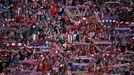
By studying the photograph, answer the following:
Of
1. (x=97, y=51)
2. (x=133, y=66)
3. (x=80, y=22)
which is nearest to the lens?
(x=133, y=66)

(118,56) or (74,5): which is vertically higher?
(74,5)

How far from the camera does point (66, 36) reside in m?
21.0

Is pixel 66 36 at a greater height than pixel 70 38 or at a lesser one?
greater

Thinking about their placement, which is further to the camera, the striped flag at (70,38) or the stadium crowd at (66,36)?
the striped flag at (70,38)

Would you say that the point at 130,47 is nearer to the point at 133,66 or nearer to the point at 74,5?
the point at 133,66

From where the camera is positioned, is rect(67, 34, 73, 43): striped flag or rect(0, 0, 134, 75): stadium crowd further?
rect(67, 34, 73, 43): striped flag

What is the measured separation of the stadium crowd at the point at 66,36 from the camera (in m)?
19.4

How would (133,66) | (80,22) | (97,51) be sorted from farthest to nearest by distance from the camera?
1. (80,22)
2. (97,51)
3. (133,66)

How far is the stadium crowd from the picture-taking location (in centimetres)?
1936

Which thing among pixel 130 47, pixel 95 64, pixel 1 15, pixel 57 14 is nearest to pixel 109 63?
pixel 95 64

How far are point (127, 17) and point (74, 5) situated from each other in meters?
3.95

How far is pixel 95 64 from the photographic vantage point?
1942 centimetres

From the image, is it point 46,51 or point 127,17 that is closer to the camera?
point 46,51

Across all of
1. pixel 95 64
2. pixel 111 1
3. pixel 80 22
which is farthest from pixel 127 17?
pixel 95 64
